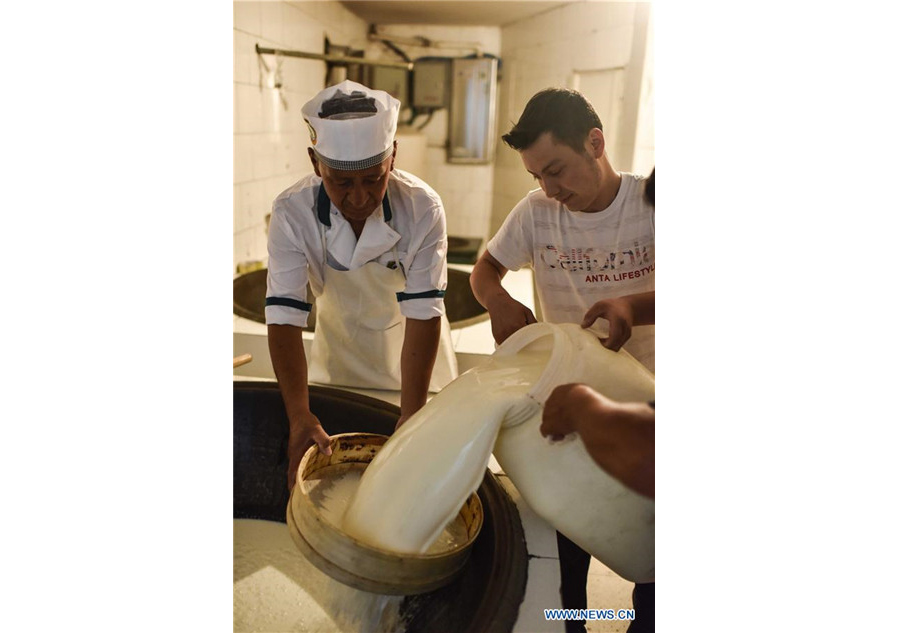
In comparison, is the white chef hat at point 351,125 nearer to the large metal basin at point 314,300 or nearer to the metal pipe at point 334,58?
the metal pipe at point 334,58

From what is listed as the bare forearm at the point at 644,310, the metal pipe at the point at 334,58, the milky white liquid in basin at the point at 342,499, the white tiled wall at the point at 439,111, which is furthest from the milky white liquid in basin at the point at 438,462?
the metal pipe at the point at 334,58

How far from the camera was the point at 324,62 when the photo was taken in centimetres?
86

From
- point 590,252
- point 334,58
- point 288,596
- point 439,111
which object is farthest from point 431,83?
point 288,596

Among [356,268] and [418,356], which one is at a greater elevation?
[356,268]

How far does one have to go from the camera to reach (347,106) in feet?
2.58

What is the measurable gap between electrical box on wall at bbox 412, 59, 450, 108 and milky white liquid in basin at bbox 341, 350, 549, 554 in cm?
42

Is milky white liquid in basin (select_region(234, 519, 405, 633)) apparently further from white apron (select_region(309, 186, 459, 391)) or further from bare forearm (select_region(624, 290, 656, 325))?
bare forearm (select_region(624, 290, 656, 325))

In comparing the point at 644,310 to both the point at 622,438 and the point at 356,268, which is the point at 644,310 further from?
the point at 356,268

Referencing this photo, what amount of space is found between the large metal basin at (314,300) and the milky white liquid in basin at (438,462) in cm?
11


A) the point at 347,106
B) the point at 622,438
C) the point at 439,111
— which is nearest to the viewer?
the point at 622,438

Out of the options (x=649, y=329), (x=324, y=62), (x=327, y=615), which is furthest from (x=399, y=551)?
(x=324, y=62)

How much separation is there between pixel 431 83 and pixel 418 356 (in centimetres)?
41
